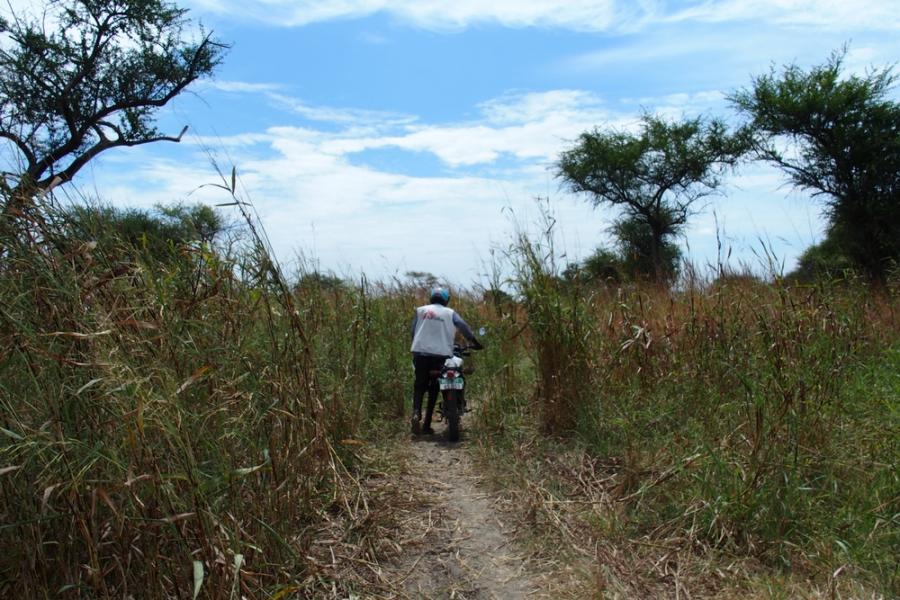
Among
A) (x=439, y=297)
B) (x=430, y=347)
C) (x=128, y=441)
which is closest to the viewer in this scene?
(x=128, y=441)

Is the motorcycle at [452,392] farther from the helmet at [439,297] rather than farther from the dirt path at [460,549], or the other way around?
the dirt path at [460,549]

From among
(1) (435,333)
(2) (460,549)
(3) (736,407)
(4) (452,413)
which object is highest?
(1) (435,333)

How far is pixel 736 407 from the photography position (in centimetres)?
477

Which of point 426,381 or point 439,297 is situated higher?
point 439,297

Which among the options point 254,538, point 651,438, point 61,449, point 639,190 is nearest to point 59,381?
point 61,449

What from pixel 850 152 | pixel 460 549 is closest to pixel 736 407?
pixel 460 549

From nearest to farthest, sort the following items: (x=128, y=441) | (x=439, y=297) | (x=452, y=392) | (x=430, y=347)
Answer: (x=128, y=441) < (x=452, y=392) < (x=430, y=347) < (x=439, y=297)

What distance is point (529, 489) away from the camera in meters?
4.44

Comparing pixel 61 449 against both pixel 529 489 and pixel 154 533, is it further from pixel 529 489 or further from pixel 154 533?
pixel 529 489

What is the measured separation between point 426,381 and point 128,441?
4267 millimetres

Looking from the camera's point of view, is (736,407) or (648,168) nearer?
(736,407)

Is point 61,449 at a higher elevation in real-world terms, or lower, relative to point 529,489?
higher

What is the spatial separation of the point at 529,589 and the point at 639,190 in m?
23.8

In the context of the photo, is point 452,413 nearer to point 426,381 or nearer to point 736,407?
point 426,381
